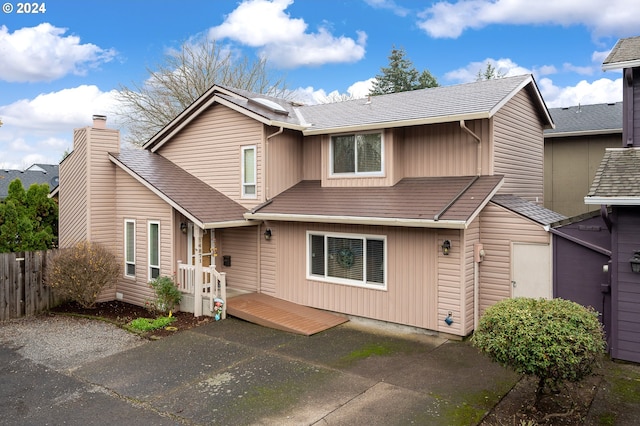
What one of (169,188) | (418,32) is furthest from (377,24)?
(169,188)

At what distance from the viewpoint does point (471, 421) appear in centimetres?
560

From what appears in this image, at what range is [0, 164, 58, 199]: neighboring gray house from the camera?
34438 millimetres

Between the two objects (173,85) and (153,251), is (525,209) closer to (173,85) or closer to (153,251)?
(153,251)

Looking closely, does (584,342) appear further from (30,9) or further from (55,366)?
(30,9)

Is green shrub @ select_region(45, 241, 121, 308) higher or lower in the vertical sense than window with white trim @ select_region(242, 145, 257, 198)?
lower

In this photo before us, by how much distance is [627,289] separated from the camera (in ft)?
24.0

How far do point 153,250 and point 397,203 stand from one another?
6.80 meters

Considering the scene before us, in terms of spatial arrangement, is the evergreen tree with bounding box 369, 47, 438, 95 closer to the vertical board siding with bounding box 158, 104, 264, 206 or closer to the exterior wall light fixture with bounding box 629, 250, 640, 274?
the vertical board siding with bounding box 158, 104, 264, 206

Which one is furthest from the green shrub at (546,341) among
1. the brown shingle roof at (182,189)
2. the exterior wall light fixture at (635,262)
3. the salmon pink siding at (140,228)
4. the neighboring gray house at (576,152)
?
the neighboring gray house at (576,152)

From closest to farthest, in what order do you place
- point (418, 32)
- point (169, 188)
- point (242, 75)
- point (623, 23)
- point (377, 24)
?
1. point (169, 188)
2. point (623, 23)
3. point (377, 24)
4. point (418, 32)
5. point (242, 75)

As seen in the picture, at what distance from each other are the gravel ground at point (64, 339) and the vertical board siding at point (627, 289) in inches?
354

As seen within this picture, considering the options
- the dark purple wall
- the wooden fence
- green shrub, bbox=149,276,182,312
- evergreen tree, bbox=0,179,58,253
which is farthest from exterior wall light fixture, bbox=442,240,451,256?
evergreen tree, bbox=0,179,58,253

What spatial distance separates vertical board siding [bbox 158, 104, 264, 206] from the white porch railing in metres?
2.31

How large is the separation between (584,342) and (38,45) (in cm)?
1848
